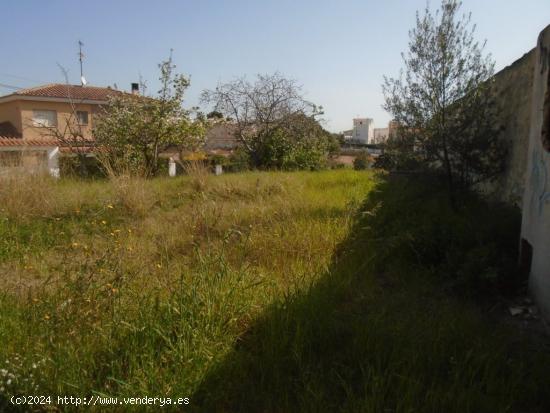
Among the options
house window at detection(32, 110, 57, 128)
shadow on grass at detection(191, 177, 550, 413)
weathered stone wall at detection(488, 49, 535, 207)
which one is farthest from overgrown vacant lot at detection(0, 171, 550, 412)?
house window at detection(32, 110, 57, 128)

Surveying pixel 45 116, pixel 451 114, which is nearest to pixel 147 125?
pixel 451 114

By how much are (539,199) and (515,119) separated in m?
2.33

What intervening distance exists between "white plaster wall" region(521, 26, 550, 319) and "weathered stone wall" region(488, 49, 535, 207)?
1162 mm

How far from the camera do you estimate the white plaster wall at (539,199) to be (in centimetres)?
Result: 287

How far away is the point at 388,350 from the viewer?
2326 mm

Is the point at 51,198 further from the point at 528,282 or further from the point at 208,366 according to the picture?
the point at 528,282

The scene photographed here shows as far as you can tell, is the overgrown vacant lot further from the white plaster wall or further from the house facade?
the house facade

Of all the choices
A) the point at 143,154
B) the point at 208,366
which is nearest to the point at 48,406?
the point at 208,366

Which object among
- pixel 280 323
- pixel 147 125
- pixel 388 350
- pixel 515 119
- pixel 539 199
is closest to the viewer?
pixel 388 350

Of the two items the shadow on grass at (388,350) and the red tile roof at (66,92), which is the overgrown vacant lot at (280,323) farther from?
the red tile roof at (66,92)

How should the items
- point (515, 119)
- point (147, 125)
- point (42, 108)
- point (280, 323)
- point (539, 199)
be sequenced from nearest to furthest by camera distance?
point (280, 323)
point (539, 199)
point (515, 119)
point (147, 125)
point (42, 108)

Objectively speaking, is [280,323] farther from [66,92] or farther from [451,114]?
[66,92]

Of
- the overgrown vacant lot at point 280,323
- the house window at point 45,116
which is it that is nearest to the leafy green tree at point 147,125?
the overgrown vacant lot at point 280,323

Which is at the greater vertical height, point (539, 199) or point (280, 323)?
point (539, 199)
